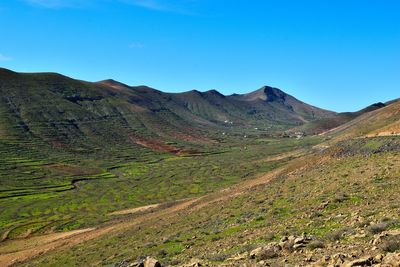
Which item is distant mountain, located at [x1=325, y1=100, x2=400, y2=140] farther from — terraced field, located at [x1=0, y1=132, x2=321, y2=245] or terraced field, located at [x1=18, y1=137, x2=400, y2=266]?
terraced field, located at [x1=18, y1=137, x2=400, y2=266]

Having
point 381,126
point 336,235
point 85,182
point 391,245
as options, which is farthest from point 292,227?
point 85,182

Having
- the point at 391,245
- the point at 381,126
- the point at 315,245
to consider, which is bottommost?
the point at 315,245

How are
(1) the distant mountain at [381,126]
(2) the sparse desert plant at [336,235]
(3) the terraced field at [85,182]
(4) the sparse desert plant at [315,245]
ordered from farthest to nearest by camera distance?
(3) the terraced field at [85,182]
(1) the distant mountain at [381,126]
(2) the sparse desert plant at [336,235]
(4) the sparse desert plant at [315,245]

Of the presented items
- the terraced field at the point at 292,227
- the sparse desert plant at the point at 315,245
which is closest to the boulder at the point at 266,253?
the terraced field at the point at 292,227

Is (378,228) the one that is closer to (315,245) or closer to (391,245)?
(315,245)

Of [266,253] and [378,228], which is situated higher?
[378,228]

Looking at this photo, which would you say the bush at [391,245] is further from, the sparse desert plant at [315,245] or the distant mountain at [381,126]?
the distant mountain at [381,126]

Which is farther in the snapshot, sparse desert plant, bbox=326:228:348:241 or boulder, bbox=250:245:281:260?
sparse desert plant, bbox=326:228:348:241

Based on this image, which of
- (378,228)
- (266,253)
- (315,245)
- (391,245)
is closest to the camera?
(391,245)

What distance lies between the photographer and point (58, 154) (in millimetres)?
172125

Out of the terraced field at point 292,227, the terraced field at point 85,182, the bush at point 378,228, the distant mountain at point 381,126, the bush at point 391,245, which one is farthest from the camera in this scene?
A: the terraced field at point 85,182

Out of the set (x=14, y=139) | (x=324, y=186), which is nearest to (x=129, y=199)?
(x=324, y=186)

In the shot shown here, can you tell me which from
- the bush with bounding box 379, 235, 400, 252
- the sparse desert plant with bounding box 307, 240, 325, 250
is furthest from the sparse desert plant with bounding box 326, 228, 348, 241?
the bush with bounding box 379, 235, 400, 252

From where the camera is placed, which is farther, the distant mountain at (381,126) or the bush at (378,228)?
the distant mountain at (381,126)
